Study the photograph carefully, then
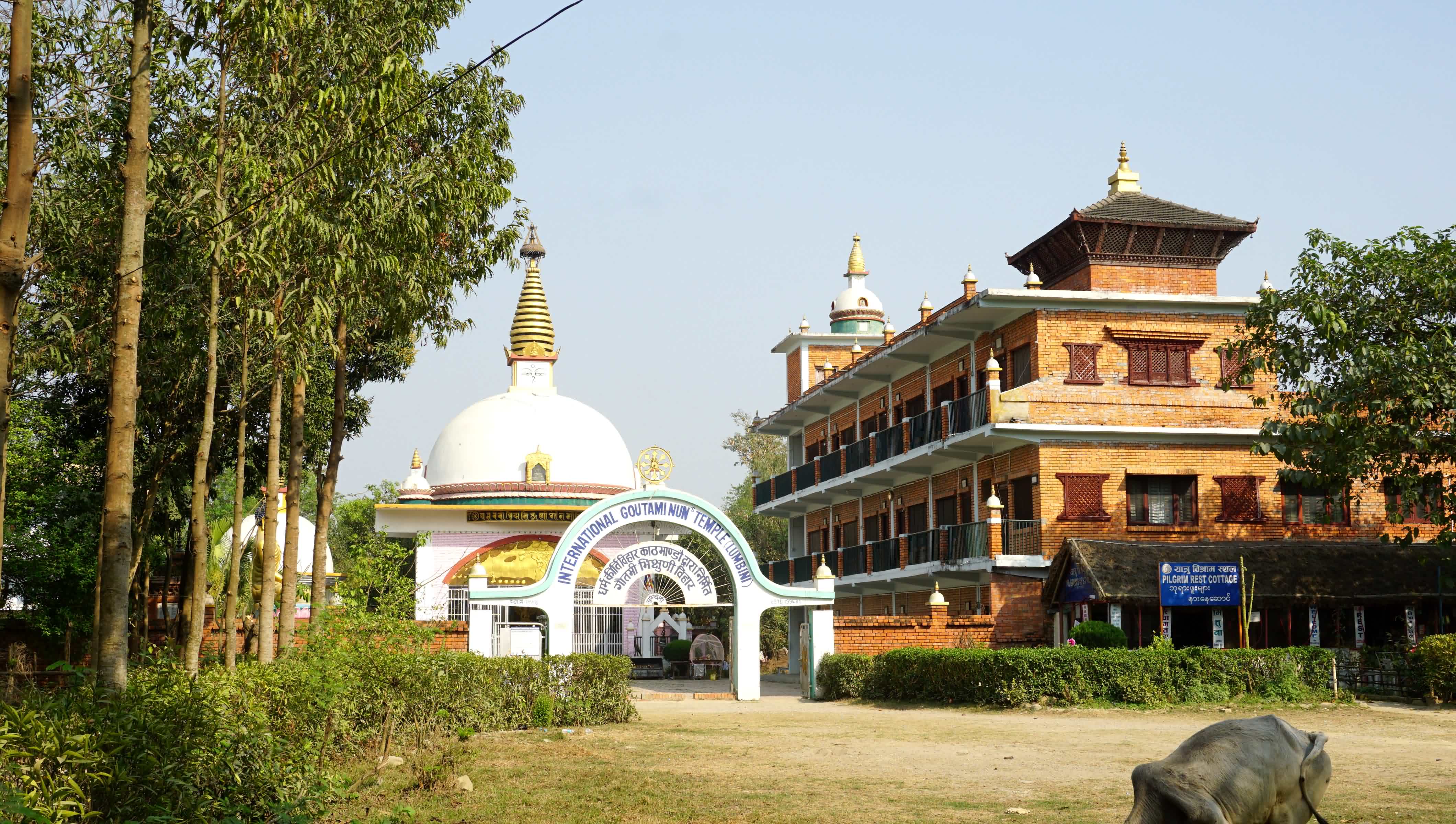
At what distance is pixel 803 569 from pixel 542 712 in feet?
87.2

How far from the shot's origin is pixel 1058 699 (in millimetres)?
24938

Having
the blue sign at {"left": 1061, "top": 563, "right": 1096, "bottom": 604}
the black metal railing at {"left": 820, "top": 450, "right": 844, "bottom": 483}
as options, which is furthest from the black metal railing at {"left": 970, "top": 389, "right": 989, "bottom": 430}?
the black metal railing at {"left": 820, "top": 450, "right": 844, "bottom": 483}

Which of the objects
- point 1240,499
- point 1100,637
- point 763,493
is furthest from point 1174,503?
point 763,493

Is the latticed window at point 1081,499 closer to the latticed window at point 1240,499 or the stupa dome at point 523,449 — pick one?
the latticed window at point 1240,499

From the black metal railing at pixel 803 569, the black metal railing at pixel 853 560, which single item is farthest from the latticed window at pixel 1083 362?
the black metal railing at pixel 803 569

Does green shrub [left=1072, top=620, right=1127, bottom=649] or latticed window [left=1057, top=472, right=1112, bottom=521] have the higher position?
latticed window [left=1057, top=472, right=1112, bottom=521]

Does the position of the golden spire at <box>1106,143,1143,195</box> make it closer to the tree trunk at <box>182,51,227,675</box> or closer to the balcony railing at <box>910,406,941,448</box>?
the balcony railing at <box>910,406,941,448</box>

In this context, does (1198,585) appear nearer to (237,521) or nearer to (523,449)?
(237,521)

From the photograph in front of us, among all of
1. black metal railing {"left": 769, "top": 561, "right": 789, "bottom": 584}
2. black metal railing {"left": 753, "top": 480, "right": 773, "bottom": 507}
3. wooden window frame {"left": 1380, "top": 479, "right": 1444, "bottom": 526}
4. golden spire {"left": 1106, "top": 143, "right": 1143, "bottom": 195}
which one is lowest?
black metal railing {"left": 769, "top": 561, "right": 789, "bottom": 584}

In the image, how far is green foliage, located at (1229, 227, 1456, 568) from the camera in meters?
24.1

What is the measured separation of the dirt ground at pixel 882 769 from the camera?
40.4ft

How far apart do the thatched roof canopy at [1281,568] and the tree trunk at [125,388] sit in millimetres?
20253

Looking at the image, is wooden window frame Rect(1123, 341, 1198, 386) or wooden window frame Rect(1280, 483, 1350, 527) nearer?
wooden window frame Rect(1123, 341, 1198, 386)

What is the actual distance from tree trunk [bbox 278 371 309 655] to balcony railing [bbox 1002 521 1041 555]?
642 inches
